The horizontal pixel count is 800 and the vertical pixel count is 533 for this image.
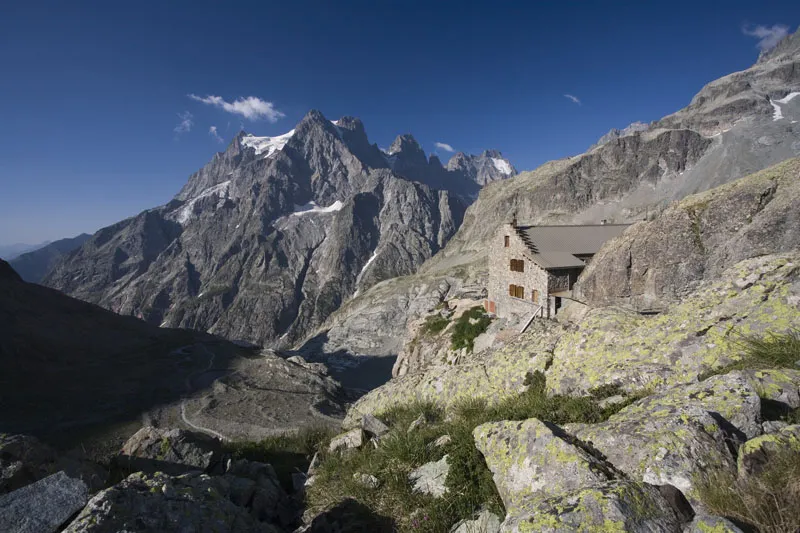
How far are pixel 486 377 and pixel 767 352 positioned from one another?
6.13 meters

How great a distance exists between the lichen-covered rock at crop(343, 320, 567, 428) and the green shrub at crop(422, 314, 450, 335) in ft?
105

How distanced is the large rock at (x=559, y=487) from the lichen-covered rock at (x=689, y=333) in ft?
10.9

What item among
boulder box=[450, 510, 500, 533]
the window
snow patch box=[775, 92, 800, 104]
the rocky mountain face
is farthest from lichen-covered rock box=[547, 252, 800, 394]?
snow patch box=[775, 92, 800, 104]

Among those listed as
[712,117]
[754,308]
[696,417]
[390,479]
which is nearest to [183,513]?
[390,479]

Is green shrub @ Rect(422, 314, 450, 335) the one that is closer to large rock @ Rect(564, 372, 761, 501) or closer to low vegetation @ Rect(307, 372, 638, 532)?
low vegetation @ Rect(307, 372, 638, 532)

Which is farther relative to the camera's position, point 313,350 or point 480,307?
point 313,350

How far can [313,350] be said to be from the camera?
12950cm

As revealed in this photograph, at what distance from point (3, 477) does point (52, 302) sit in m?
80.4

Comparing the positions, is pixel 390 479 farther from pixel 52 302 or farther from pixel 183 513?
pixel 52 302

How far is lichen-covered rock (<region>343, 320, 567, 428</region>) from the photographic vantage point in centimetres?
973

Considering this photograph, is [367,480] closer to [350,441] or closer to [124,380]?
[350,441]

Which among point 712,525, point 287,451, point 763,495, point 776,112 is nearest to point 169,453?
point 287,451

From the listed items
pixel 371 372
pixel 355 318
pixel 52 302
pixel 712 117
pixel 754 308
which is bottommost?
pixel 371 372

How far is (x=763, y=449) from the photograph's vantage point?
352 cm
